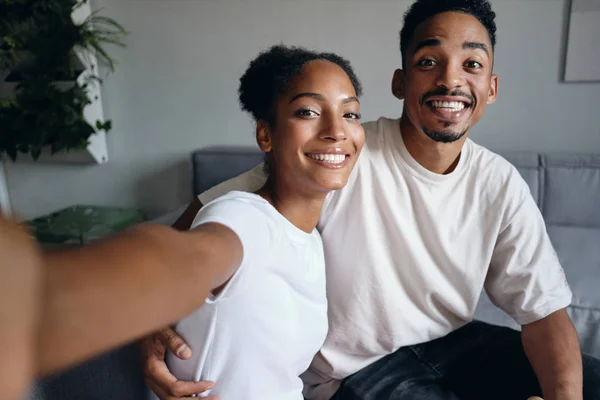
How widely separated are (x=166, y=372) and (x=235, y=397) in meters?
0.14

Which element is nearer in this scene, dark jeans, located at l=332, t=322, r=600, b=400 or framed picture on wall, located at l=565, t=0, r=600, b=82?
dark jeans, located at l=332, t=322, r=600, b=400

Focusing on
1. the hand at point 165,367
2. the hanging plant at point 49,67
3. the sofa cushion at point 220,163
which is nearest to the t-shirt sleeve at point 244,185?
the hand at point 165,367

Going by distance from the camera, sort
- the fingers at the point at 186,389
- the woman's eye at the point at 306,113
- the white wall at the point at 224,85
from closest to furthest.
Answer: the fingers at the point at 186,389 → the woman's eye at the point at 306,113 → the white wall at the point at 224,85

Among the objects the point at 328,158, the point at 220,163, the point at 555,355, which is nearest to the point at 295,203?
the point at 328,158

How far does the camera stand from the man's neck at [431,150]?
100 cm

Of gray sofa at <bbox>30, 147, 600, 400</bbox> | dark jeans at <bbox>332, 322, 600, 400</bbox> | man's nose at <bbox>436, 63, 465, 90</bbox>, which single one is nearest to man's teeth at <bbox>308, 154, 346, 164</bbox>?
man's nose at <bbox>436, 63, 465, 90</bbox>

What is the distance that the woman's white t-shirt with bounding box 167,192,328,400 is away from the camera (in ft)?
2.16

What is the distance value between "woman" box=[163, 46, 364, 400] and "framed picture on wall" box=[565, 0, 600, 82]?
1.41 metres

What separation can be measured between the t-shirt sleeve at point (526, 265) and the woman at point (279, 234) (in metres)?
0.41

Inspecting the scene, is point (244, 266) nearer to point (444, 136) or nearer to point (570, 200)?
point (444, 136)

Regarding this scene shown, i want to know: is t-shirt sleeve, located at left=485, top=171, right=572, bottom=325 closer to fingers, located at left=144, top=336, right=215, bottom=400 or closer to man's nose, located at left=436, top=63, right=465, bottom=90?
man's nose, located at left=436, top=63, right=465, bottom=90

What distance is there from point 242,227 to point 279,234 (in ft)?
0.40

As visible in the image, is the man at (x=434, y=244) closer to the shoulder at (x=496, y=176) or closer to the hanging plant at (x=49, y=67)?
the shoulder at (x=496, y=176)

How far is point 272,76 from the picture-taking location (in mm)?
880
